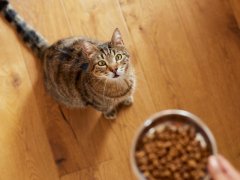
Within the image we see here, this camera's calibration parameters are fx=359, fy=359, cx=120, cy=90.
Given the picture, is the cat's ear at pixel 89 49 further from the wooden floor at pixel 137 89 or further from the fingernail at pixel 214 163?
the fingernail at pixel 214 163

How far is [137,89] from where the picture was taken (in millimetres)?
1543

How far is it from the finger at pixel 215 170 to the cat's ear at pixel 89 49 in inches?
20.9

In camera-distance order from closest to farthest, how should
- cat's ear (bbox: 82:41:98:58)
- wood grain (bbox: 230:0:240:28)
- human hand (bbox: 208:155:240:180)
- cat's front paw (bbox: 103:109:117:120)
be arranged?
human hand (bbox: 208:155:240:180) → cat's ear (bbox: 82:41:98:58) → cat's front paw (bbox: 103:109:117:120) → wood grain (bbox: 230:0:240:28)

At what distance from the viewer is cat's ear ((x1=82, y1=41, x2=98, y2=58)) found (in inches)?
47.9

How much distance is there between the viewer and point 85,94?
1369 millimetres

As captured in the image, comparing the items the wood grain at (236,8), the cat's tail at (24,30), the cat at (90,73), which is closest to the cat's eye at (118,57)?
the cat at (90,73)

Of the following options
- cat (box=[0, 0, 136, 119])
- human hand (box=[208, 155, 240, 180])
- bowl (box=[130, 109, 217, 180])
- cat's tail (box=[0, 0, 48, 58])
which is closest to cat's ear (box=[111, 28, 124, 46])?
cat (box=[0, 0, 136, 119])

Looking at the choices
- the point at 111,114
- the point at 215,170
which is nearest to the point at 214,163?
A: the point at 215,170

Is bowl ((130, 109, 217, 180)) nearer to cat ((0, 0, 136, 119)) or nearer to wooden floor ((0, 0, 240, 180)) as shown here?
cat ((0, 0, 136, 119))

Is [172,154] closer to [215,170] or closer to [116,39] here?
[215,170]

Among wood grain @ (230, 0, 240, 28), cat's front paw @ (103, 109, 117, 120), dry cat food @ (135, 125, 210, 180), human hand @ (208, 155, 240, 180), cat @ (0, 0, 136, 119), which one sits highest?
wood grain @ (230, 0, 240, 28)

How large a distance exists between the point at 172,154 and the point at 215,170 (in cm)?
19

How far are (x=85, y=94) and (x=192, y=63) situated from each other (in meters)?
0.51

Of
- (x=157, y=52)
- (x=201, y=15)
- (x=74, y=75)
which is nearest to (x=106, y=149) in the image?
(x=74, y=75)
